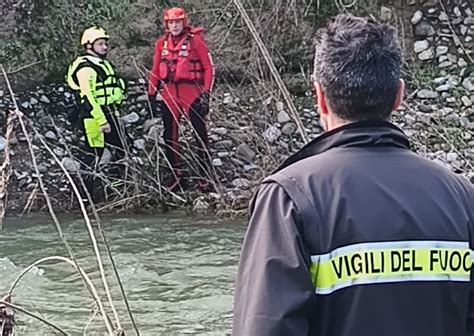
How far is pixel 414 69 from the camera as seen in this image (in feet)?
42.4

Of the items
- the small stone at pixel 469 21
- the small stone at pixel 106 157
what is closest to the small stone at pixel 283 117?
the small stone at pixel 106 157

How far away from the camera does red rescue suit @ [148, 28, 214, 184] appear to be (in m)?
10.1

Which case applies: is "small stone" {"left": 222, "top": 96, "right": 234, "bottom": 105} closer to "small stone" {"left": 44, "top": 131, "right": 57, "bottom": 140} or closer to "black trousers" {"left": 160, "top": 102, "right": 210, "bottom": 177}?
"black trousers" {"left": 160, "top": 102, "right": 210, "bottom": 177}

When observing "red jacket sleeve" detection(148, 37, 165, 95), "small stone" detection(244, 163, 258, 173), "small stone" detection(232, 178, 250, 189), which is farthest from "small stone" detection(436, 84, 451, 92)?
"red jacket sleeve" detection(148, 37, 165, 95)

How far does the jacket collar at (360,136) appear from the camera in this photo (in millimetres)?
2334

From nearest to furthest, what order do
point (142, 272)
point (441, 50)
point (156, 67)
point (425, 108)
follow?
point (142, 272)
point (156, 67)
point (425, 108)
point (441, 50)

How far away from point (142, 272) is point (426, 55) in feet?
21.6

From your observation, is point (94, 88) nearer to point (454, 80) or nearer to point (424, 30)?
point (454, 80)

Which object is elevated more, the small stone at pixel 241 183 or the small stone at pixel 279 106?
the small stone at pixel 279 106


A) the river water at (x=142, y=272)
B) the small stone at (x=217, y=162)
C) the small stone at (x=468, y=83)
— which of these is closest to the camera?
the river water at (x=142, y=272)

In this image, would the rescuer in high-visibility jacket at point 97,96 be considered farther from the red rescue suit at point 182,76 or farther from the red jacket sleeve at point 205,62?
the red jacket sleeve at point 205,62

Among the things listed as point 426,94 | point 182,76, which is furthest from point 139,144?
point 426,94

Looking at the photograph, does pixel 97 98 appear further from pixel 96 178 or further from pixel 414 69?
pixel 414 69

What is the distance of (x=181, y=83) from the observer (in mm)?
10227
